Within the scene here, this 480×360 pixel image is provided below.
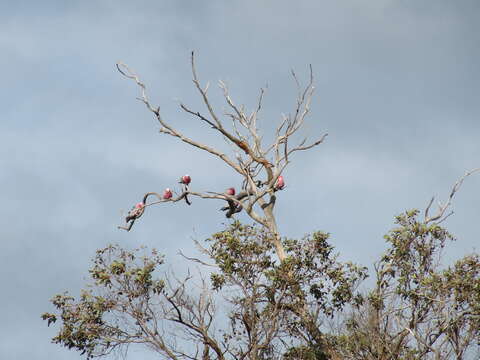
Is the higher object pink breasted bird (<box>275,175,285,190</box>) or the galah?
pink breasted bird (<box>275,175,285,190</box>)

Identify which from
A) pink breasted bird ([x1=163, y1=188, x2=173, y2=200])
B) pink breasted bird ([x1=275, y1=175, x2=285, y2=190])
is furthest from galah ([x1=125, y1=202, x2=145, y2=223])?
pink breasted bird ([x1=275, y1=175, x2=285, y2=190])

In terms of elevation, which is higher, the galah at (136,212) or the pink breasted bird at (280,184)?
the pink breasted bird at (280,184)

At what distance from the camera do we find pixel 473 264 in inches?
648

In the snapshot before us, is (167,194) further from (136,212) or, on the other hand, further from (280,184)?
(280,184)

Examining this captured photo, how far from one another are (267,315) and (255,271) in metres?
0.78

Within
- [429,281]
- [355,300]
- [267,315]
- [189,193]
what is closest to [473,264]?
[429,281]

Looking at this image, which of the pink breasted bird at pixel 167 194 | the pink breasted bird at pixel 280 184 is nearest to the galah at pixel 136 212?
the pink breasted bird at pixel 167 194

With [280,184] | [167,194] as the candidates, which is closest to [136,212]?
[167,194]

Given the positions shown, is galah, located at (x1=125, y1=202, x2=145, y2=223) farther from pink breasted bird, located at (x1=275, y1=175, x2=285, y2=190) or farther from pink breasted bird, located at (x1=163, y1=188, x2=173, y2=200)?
pink breasted bird, located at (x1=275, y1=175, x2=285, y2=190)

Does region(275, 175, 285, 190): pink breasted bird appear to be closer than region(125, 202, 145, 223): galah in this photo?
No

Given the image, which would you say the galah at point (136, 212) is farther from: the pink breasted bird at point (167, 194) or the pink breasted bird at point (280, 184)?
the pink breasted bird at point (280, 184)

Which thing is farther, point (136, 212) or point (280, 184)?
point (280, 184)

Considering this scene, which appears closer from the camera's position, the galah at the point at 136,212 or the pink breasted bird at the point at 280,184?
the galah at the point at 136,212

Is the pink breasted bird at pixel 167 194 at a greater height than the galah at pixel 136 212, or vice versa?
the pink breasted bird at pixel 167 194
